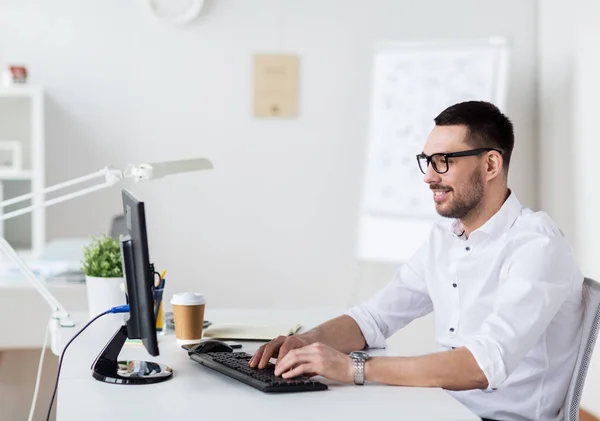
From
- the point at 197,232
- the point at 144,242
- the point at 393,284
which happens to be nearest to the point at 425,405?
the point at 144,242

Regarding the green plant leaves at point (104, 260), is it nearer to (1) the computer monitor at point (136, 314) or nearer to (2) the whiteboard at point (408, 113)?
(1) the computer monitor at point (136, 314)

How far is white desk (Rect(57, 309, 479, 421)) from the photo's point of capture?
1.47m

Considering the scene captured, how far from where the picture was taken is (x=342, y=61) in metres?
4.91

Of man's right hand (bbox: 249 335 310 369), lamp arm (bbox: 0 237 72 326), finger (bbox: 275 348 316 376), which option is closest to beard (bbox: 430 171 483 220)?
man's right hand (bbox: 249 335 310 369)

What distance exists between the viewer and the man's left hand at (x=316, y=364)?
168 centimetres

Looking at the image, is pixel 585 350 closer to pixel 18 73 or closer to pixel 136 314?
pixel 136 314

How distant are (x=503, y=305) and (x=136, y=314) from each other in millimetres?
766

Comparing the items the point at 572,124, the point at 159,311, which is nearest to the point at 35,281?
the point at 159,311

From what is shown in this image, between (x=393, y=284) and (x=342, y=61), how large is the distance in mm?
2825

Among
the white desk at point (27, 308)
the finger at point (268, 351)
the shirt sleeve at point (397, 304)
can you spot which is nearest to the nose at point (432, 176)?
the shirt sleeve at point (397, 304)

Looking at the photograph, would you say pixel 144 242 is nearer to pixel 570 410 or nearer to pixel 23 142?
pixel 570 410

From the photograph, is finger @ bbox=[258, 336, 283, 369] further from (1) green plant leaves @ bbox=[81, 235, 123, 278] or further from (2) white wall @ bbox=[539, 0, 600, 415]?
(2) white wall @ bbox=[539, 0, 600, 415]

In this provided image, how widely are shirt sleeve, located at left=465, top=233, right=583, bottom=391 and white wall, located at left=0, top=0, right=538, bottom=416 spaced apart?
3.06m

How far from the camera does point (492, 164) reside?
208cm
